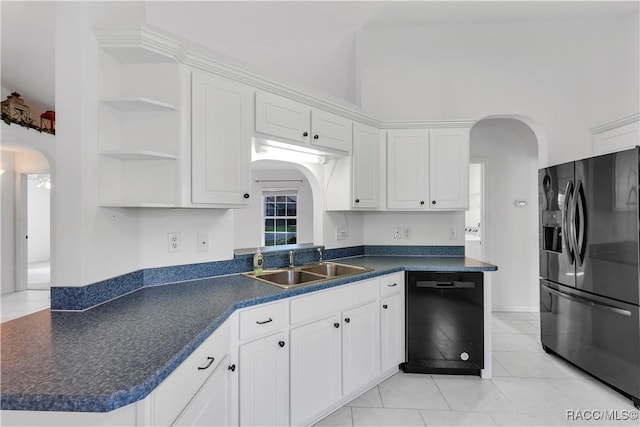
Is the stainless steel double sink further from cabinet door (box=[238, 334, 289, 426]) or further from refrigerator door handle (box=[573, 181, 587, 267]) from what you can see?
refrigerator door handle (box=[573, 181, 587, 267])

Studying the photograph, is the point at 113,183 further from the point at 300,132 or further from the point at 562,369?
the point at 562,369

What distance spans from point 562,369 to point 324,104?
9.75ft

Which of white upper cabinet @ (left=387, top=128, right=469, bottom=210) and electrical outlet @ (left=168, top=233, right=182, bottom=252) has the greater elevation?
white upper cabinet @ (left=387, top=128, right=469, bottom=210)

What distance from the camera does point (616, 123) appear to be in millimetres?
2758

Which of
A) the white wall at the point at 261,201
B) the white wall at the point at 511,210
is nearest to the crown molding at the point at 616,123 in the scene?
the white wall at the point at 511,210

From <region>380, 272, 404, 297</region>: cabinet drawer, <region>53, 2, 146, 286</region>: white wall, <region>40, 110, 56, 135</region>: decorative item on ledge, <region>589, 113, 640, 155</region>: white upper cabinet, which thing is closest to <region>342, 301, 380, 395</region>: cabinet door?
<region>380, 272, 404, 297</region>: cabinet drawer

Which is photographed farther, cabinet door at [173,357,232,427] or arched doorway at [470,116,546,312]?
arched doorway at [470,116,546,312]

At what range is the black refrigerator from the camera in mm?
2172

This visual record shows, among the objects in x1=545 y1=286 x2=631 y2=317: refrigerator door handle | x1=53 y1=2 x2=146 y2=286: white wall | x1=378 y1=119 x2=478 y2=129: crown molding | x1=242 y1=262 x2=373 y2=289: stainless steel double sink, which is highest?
x1=378 y1=119 x2=478 y2=129: crown molding

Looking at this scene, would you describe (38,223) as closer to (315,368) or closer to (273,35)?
(273,35)

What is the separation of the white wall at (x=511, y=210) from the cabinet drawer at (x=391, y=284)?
2184 mm

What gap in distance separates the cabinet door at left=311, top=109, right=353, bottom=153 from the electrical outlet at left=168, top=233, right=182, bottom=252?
3.74 ft

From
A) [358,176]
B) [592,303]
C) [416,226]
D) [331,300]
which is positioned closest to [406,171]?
[358,176]

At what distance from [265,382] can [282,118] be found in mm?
1626
